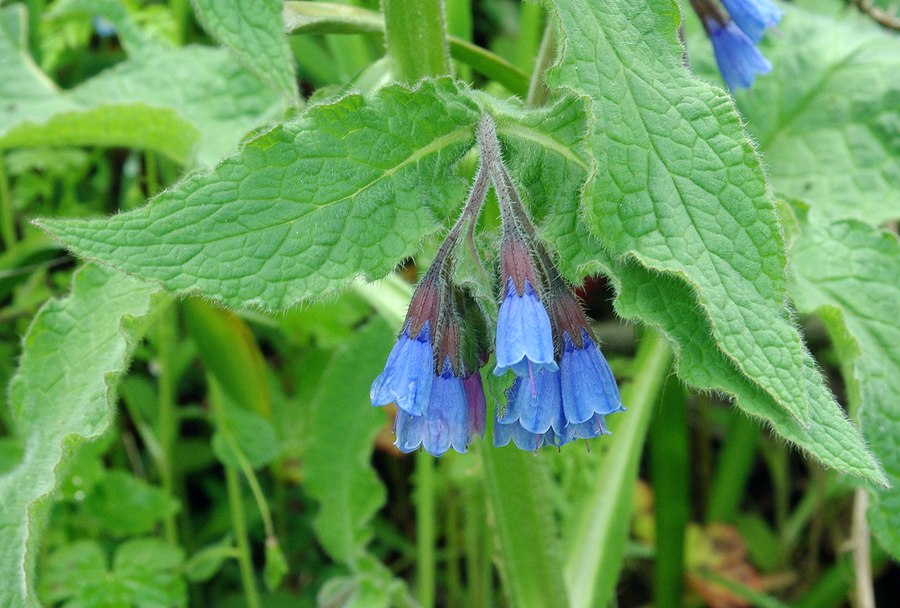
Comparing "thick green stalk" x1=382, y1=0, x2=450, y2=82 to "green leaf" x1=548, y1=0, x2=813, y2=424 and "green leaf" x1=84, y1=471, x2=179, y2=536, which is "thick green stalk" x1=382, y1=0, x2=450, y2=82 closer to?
"green leaf" x1=548, y1=0, x2=813, y2=424

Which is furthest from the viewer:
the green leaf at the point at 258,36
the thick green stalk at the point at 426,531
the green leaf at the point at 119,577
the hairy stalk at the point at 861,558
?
the thick green stalk at the point at 426,531

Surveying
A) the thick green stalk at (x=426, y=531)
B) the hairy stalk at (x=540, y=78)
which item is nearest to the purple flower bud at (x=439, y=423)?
the hairy stalk at (x=540, y=78)

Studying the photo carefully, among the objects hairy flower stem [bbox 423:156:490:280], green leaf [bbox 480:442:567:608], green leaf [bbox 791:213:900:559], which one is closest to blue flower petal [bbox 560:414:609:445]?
hairy flower stem [bbox 423:156:490:280]

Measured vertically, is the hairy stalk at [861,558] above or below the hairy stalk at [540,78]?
below

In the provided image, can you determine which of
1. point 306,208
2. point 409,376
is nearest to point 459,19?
point 306,208

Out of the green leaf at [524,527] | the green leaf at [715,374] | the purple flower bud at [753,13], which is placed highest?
the purple flower bud at [753,13]

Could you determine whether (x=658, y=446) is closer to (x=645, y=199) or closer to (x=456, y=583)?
(x=456, y=583)

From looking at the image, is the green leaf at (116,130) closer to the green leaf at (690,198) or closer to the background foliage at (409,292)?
the background foliage at (409,292)
